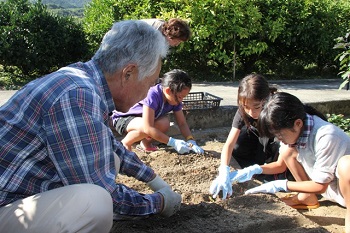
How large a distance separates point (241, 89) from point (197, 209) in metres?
0.94

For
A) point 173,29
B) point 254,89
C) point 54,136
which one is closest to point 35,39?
point 173,29

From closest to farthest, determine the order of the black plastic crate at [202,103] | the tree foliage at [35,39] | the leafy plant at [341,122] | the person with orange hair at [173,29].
A: the person with orange hair at [173,29]
the leafy plant at [341,122]
the black plastic crate at [202,103]
the tree foliage at [35,39]

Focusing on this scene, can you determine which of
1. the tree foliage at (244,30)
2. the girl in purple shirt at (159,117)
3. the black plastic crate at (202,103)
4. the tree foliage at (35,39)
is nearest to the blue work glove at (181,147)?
the girl in purple shirt at (159,117)

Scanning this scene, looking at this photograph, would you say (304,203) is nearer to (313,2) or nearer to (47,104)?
(47,104)

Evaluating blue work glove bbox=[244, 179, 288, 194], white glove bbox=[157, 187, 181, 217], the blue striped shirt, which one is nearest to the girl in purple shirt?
blue work glove bbox=[244, 179, 288, 194]

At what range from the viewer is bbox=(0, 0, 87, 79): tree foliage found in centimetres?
593

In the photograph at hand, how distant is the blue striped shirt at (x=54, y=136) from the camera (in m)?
1.44

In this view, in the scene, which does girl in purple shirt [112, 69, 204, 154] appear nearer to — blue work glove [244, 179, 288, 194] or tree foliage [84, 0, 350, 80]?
blue work glove [244, 179, 288, 194]

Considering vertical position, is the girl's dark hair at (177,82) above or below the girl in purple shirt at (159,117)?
above

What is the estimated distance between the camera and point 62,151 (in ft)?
4.76

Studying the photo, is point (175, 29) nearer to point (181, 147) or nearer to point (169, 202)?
point (181, 147)

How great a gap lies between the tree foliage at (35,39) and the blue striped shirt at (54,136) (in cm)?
475

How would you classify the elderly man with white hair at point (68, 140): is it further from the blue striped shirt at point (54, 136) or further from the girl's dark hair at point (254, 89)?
the girl's dark hair at point (254, 89)

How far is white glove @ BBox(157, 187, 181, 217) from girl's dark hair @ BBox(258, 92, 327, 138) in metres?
0.66
